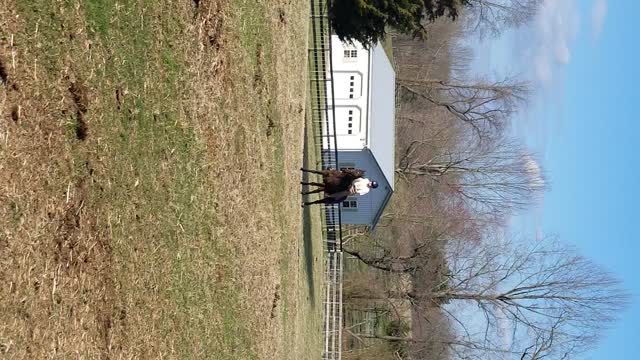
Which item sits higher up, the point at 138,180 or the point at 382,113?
the point at 138,180

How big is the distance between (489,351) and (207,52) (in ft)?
101

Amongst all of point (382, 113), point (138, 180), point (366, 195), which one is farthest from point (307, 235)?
point (138, 180)

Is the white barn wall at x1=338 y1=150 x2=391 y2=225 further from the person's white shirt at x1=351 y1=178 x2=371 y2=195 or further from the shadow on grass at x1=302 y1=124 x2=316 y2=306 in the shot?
the person's white shirt at x1=351 y1=178 x2=371 y2=195

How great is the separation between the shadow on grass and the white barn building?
6.22 m

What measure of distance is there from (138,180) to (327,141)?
60.6 ft

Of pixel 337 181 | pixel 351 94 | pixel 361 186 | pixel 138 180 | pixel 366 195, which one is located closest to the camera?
pixel 138 180

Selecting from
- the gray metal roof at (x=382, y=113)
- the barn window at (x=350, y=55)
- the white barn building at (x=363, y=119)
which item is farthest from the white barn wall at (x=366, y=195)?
the barn window at (x=350, y=55)

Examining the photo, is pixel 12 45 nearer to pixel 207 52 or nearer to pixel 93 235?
pixel 93 235

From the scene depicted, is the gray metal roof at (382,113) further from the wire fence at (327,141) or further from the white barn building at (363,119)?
the wire fence at (327,141)

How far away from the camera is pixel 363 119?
30.0 meters

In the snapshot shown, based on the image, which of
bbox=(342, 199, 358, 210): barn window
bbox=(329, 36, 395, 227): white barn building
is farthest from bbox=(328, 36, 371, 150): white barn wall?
bbox=(342, 199, 358, 210): barn window

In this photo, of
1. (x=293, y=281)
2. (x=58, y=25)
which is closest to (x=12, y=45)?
(x=58, y=25)

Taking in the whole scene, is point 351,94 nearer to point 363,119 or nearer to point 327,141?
point 363,119

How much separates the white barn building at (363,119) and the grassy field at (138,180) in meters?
14.0
